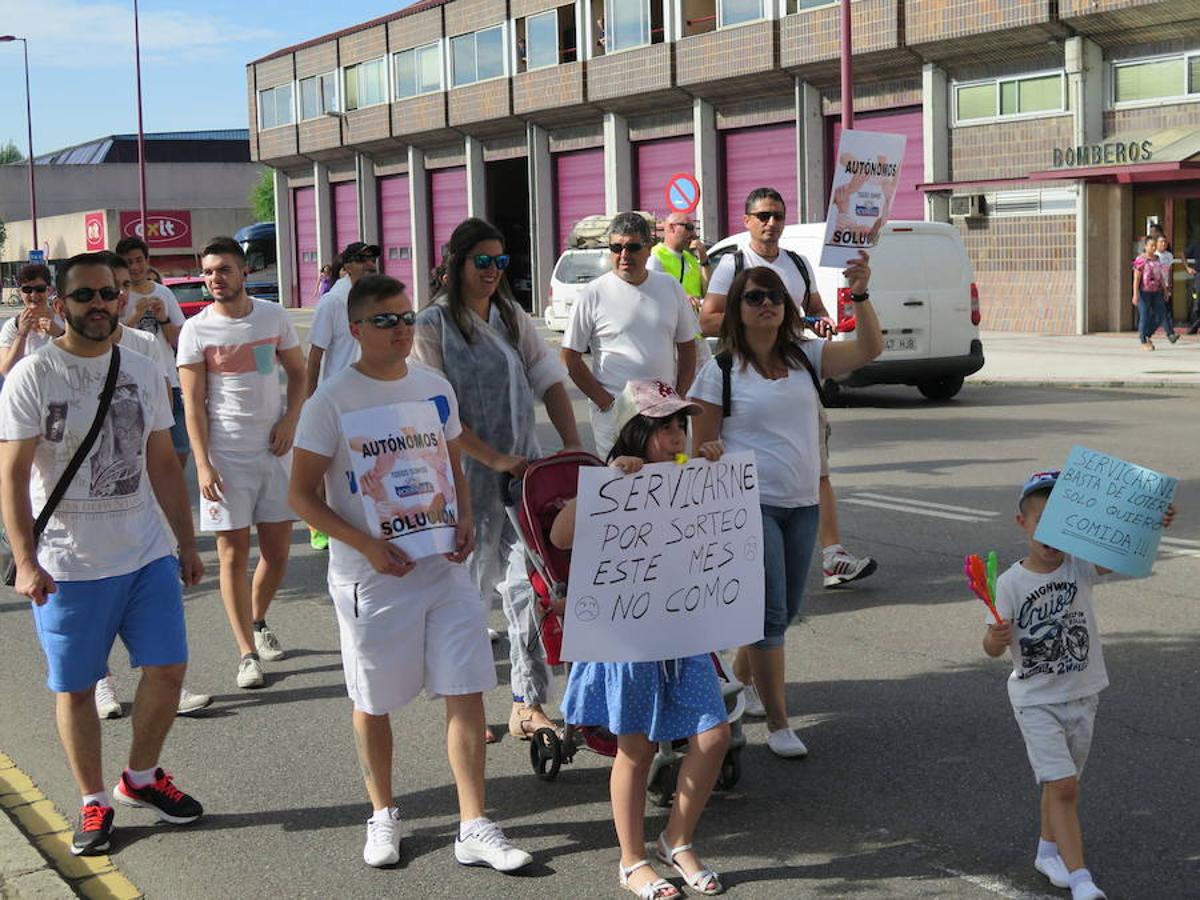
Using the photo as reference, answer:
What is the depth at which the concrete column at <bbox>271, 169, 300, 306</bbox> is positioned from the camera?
60.4 metres

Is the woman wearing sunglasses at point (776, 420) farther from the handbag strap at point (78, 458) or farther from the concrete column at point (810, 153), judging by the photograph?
the concrete column at point (810, 153)

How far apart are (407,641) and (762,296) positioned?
1.70 metres

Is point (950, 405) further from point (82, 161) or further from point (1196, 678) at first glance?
point (82, 161)

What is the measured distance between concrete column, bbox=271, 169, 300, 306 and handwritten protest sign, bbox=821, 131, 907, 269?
54.9 m

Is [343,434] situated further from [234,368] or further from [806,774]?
[234,368]

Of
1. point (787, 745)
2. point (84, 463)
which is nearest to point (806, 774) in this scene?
point (787, 745)

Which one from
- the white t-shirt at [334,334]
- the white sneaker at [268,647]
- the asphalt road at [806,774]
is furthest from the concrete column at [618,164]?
the white sneaker at [268,647]

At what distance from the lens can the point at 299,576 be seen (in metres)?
9.65

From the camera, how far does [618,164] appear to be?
40.9 metres

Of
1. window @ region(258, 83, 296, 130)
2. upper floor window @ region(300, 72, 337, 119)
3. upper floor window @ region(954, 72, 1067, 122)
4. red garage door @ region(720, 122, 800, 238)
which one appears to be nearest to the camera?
upper floor window @ region(954, 72, 1067, 122)

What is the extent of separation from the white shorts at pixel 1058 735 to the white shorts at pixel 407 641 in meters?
1.55

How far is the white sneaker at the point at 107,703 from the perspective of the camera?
266 inches

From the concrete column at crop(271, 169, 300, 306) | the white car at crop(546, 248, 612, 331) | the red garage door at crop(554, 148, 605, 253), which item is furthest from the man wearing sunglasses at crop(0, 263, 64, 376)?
the concrete column at crop(271, 169, 300, 306)

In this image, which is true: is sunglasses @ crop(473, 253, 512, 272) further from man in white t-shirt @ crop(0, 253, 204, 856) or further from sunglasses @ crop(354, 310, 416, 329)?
man in white t-shirt @ crop(0, 253, 204, 856)
